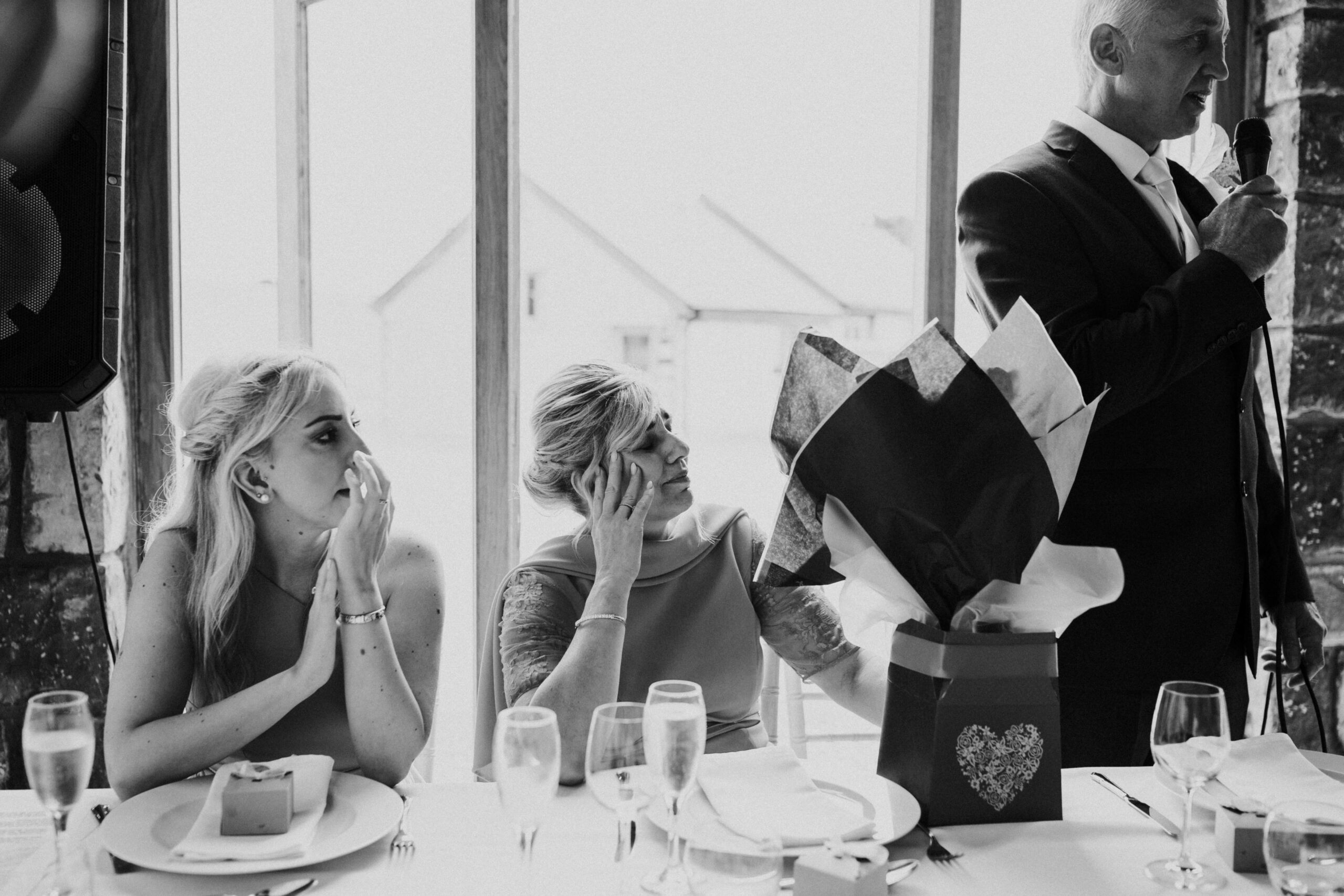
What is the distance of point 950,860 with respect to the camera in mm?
1082

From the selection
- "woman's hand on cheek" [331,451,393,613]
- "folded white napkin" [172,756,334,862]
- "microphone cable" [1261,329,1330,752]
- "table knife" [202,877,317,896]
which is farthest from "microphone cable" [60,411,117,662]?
"microphone cable" [1261,329,1330,752]

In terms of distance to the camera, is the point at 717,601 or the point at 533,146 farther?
the point at 533,146

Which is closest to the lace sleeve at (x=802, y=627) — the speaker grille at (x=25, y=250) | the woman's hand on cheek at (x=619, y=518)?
the woman's hand on cheek at (x=619, y=518)

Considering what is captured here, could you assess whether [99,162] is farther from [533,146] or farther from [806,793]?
[806,793]

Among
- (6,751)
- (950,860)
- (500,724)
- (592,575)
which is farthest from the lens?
(6,751)

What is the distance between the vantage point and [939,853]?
109cm

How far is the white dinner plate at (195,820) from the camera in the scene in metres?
1.03

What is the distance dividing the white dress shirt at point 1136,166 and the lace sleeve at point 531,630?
3.53ft

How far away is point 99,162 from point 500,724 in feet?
4.19

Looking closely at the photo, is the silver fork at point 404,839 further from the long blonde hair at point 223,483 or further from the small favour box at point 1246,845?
the small favour box at point 1246,845

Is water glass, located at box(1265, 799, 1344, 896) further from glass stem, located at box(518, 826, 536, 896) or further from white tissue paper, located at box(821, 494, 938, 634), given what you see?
glass stem, located at box(518, 826, 536, 896)

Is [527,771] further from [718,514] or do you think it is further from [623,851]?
[718,514]

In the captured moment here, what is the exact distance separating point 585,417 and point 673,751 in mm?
833

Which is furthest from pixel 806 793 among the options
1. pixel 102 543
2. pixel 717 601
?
pixel 102 543
